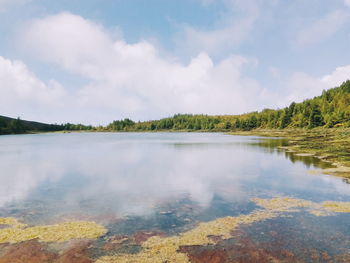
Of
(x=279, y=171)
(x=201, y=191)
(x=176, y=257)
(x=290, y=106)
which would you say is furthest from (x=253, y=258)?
(x=290, y=106)

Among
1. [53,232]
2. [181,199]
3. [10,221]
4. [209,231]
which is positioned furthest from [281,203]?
[10,221]

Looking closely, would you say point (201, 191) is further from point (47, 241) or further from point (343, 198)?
point (47, 241)

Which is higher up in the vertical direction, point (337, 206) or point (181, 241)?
point (337, 206)

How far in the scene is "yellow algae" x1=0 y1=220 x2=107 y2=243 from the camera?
12.1m

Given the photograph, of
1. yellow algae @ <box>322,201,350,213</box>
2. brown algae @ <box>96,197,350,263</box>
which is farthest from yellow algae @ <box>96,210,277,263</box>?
yellow algae @ <box>322,201,350,213</box>

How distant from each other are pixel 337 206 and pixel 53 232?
1690 centimetres

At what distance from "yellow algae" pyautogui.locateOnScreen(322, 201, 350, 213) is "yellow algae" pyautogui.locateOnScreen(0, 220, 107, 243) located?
44.9ft

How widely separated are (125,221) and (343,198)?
50.0 feet

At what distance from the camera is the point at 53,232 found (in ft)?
41.9

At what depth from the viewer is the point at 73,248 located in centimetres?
1105

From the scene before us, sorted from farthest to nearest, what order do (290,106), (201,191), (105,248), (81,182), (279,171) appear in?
(290,106)
(279,171)
(81,182)
(201,191)
(105,248)

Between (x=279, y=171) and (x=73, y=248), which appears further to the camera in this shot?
(x=279, y=171)

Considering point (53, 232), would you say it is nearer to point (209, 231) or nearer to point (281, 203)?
point (209, 231)

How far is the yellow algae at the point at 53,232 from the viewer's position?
39.7 feet
